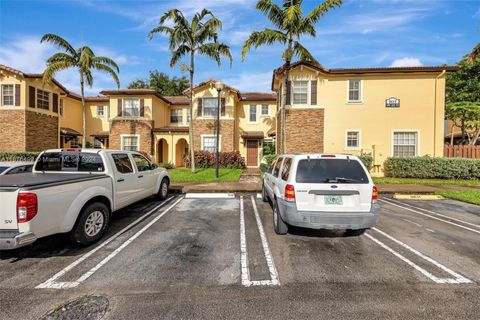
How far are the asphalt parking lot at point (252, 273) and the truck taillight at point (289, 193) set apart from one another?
908 mm

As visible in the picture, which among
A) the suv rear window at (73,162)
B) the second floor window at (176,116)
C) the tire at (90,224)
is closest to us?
the tire at (90,224)

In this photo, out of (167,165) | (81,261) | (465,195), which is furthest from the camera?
(167,165)

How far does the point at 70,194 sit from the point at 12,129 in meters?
18.6

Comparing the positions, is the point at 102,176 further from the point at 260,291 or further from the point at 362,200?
→ the point at 362,200

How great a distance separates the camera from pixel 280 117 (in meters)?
15.9

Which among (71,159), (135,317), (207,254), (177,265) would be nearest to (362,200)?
(207,254)

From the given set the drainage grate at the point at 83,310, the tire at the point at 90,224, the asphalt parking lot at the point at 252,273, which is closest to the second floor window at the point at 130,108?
the asphalt parking lot at the point at 252,273

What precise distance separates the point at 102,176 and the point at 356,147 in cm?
1454

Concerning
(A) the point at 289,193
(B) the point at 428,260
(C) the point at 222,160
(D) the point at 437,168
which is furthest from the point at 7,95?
(D) the point at 437,168

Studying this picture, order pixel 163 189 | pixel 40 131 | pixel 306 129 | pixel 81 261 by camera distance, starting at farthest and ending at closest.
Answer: pixel 40 131 < pixel 306 129 < pixel 163 189 < pixel 81 261

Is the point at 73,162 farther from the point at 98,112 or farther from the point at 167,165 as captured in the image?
the point at 98,112

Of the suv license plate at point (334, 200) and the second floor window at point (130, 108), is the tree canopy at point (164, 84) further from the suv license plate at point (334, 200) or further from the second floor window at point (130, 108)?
the suv license plate at point (334, 200)

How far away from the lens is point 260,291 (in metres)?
2.97

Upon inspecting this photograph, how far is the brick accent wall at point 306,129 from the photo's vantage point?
14.8 metres
